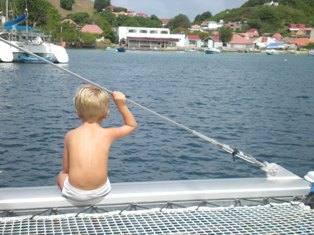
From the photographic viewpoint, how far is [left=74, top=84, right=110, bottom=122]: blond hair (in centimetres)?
377

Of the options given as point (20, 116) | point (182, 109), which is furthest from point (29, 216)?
point (182, 109)

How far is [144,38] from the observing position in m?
163

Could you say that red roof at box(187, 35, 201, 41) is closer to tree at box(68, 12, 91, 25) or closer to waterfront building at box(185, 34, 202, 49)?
waterfront building at box(185, 34, 202, 49)

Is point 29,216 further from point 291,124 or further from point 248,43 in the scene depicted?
point 248,43

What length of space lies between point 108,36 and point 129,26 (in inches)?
573

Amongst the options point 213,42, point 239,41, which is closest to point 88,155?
point 213,42

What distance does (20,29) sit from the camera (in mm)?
54125

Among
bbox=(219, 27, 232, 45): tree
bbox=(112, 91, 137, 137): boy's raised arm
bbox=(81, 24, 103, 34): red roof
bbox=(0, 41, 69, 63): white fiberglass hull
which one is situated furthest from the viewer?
bbox=(219, 27, 232, 45): tree

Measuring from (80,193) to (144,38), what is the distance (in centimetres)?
16206

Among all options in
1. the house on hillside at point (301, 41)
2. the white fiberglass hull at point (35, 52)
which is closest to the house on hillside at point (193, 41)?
the house on hillside at point (301, 41)

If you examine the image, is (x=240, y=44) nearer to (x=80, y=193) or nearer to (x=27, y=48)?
Answer: (x=27, y=48)

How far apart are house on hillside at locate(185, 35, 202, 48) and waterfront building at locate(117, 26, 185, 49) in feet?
29.6

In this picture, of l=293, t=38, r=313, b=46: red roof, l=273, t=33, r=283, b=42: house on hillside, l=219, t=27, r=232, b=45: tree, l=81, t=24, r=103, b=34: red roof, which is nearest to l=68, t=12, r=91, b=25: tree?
l=81, t=24, r=103, b=34: red roof

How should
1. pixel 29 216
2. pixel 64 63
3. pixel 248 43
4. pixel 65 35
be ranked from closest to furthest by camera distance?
pixel 29 216
pixel 64 63
pixel 65 35
pixel 248 43
